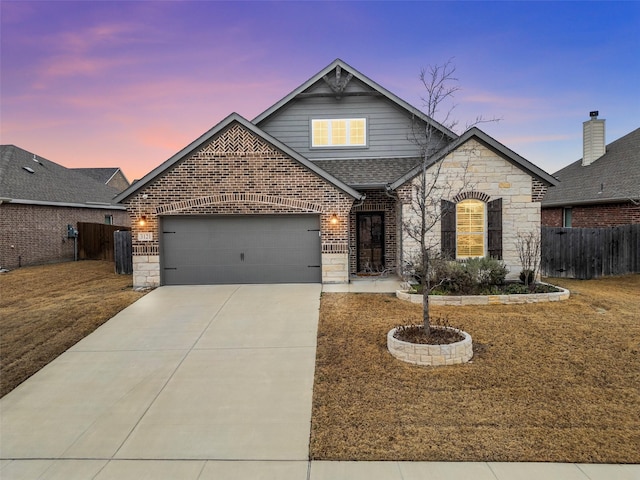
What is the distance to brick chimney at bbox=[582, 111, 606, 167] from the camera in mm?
20047

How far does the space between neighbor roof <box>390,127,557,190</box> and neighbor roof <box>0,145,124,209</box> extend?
13.4 meters

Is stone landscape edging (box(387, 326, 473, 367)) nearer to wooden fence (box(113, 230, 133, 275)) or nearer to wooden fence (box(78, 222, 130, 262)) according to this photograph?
wooden fence (box(113, 230, 133, 275))

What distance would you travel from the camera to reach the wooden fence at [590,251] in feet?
45.6

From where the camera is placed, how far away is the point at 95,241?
63.1ft

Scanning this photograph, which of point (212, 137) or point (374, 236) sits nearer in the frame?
point (212, 137)

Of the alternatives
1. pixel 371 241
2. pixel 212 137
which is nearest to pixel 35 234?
pixel 212 137

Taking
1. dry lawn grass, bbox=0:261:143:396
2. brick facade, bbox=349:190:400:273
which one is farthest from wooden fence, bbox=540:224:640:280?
dry lawn grass, bbox=0:261:143:396

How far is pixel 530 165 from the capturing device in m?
11.3

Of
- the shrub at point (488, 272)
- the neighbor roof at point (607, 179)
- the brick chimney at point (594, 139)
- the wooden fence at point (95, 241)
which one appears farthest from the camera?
the brick chimney at point (594, 139)

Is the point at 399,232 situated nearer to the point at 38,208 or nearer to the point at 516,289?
the point at 516,289

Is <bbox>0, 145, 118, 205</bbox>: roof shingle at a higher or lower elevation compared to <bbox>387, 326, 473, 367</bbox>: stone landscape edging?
higher

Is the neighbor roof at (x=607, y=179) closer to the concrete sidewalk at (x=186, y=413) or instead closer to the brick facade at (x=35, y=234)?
the concrete sidewalk at (x=186, y=413)

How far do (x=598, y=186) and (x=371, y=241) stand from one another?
38.3 ft

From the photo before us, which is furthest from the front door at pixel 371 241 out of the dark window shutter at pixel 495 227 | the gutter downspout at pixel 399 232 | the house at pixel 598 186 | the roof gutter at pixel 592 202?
the roof gutter at pixel 592 202
